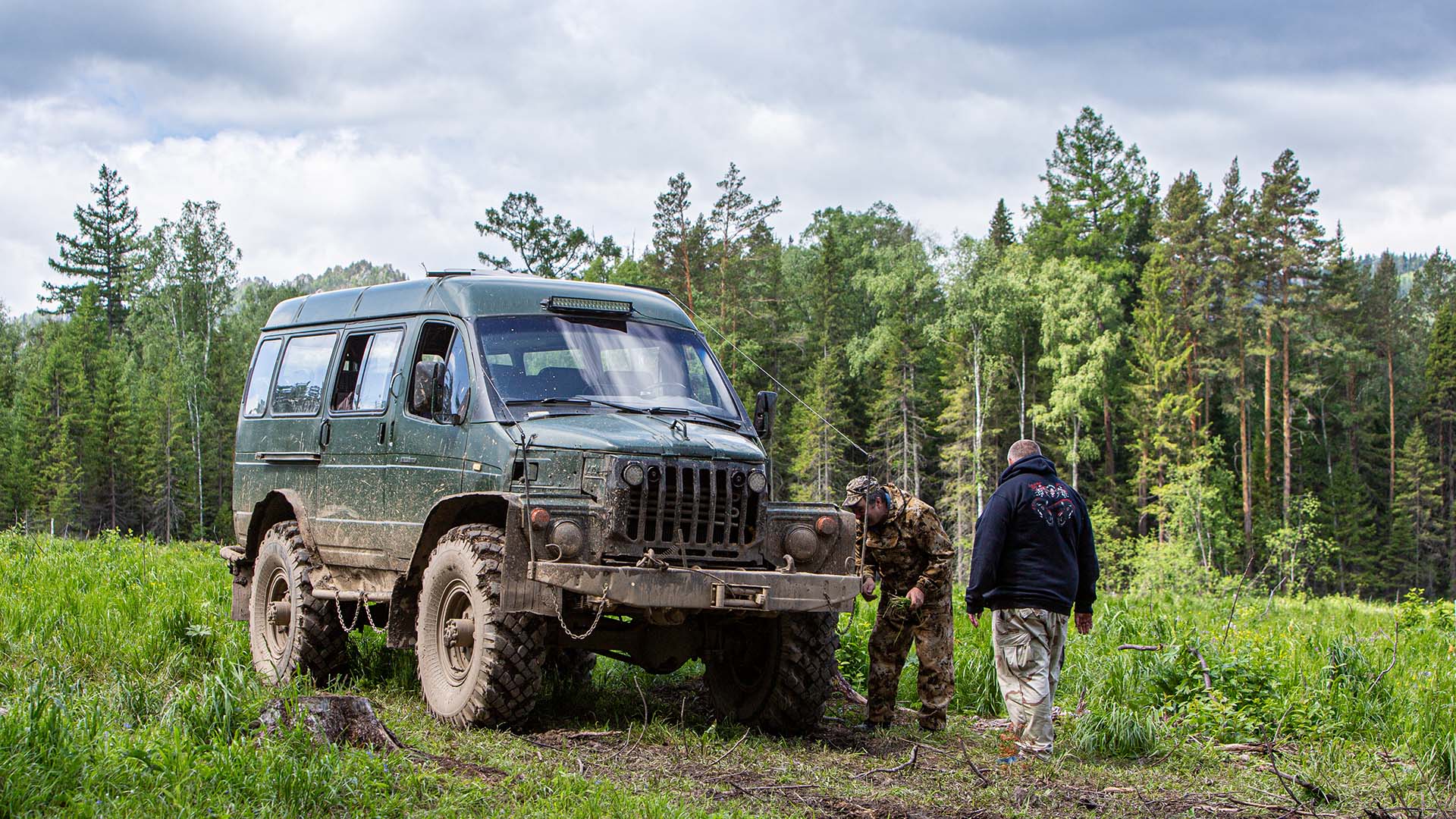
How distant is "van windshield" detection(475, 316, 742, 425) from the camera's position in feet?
28.0

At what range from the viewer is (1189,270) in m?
57.0

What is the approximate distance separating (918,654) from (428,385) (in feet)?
12.5

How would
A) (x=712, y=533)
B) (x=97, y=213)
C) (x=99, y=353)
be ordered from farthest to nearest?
(x=97, y=213) < (x=99, y=353) < (x=712, y=533)

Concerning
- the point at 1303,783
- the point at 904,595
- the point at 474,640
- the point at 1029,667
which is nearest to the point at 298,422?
the point at 474,640

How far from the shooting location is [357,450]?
942 cm

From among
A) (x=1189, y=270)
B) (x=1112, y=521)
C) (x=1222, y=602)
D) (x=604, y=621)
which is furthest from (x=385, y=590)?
(x=1189, y=270)

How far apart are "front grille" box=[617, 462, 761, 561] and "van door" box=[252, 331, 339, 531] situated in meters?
3.35

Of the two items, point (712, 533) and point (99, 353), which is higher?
point (99, 353)

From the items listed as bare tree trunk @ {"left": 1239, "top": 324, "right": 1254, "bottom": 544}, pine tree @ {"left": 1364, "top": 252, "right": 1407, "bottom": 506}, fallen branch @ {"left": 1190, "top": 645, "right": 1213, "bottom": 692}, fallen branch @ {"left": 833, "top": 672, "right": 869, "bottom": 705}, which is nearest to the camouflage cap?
fallen branch @ {"left": 833, "top": 672, "right": 869, "bottom": 705}

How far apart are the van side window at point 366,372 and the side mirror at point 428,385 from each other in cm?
63

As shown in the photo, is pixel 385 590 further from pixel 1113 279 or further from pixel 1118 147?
pixel 1118 147

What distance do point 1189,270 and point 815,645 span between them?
173ft

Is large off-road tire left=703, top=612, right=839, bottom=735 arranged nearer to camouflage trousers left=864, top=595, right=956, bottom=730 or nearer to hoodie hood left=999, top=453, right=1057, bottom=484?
camouflage trousers left=864, top=595, right=956, bottom=730

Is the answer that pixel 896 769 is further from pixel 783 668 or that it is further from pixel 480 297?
pixel 480 297
